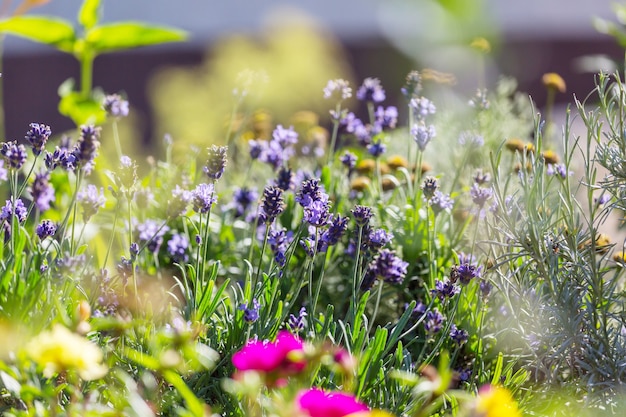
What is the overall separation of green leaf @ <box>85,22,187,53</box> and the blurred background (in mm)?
3902

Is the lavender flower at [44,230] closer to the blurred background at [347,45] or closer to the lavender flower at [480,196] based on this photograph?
the lavender flower at [480,196]

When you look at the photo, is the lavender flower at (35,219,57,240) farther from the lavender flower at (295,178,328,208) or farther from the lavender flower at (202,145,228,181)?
the lavender flower at (295,178,328,208)

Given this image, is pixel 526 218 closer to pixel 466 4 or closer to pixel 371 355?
pixel 371 355

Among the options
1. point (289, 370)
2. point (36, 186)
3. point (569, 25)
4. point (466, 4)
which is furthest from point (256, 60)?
point (569, 25)

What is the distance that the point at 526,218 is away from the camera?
1594 mm

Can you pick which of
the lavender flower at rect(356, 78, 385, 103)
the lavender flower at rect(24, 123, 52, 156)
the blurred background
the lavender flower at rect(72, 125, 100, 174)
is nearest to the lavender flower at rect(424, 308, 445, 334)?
the lavender flower at rect(72, 125, 100, 174)

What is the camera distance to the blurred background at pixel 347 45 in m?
7.71

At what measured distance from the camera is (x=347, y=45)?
9211mm

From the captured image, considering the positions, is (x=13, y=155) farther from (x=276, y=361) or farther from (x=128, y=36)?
(x=128, y=36)

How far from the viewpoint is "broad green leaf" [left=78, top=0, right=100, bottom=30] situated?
8.50 feet

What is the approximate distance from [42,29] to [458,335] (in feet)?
5.28

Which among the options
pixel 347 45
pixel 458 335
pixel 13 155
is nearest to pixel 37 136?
pixel 13 155

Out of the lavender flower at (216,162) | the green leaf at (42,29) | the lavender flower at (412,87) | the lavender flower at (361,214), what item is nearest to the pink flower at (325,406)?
the lavender flower at (361,214)

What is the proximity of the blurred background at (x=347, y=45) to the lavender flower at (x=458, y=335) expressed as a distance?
5025mm
